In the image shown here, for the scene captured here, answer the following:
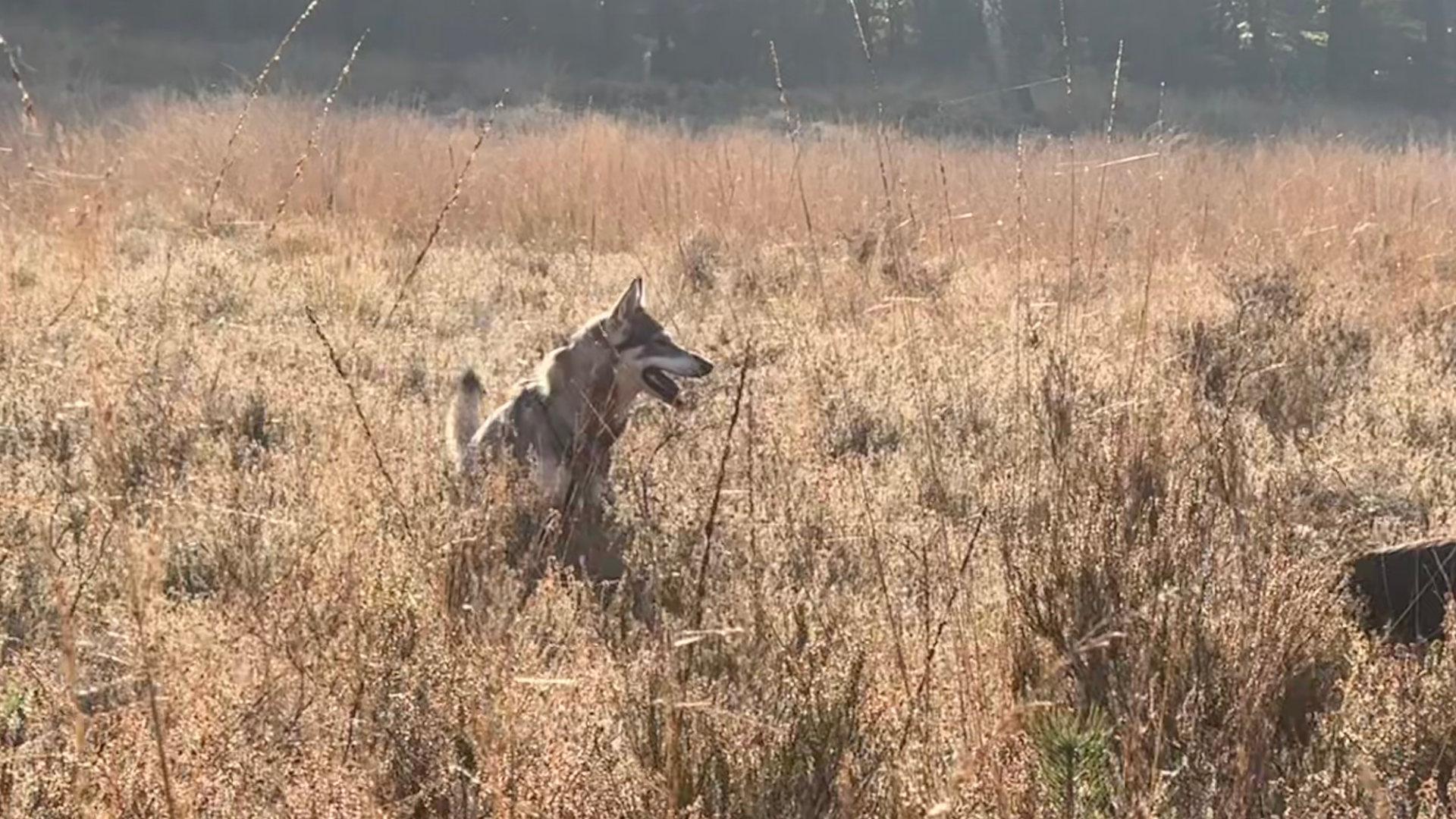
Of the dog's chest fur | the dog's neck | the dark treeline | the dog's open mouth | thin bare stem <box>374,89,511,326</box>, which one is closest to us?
thin bare stem <box>374,89,511,326</box>

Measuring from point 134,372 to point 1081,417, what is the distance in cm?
300

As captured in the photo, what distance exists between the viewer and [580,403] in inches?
194

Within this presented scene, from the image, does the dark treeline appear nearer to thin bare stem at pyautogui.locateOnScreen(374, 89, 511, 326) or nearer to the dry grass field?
the dry grass field

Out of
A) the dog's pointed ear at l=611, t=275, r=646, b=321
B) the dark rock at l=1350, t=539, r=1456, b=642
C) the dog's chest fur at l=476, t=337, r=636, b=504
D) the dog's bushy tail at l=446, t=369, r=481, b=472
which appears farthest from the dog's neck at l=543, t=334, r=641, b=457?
the dark rock at l=1350, t=539, r=1456, b=642

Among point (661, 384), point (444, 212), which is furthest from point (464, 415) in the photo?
point (444, 212)

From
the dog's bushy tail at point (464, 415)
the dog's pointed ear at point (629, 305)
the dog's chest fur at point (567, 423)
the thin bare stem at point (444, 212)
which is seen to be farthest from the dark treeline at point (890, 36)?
the dog's bushy tail at point (464, 415)

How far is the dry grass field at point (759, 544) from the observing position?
214 cm

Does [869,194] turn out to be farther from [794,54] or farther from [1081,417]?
[794,54]

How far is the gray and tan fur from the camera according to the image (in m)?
4.36

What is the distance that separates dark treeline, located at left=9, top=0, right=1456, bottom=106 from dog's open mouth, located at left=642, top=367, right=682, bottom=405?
2786 centimetres

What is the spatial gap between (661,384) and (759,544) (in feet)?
5.25

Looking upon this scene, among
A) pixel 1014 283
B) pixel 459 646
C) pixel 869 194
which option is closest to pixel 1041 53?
pixel 869 194

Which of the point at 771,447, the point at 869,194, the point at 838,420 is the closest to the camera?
the point at 771,447

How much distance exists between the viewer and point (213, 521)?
3709mm
